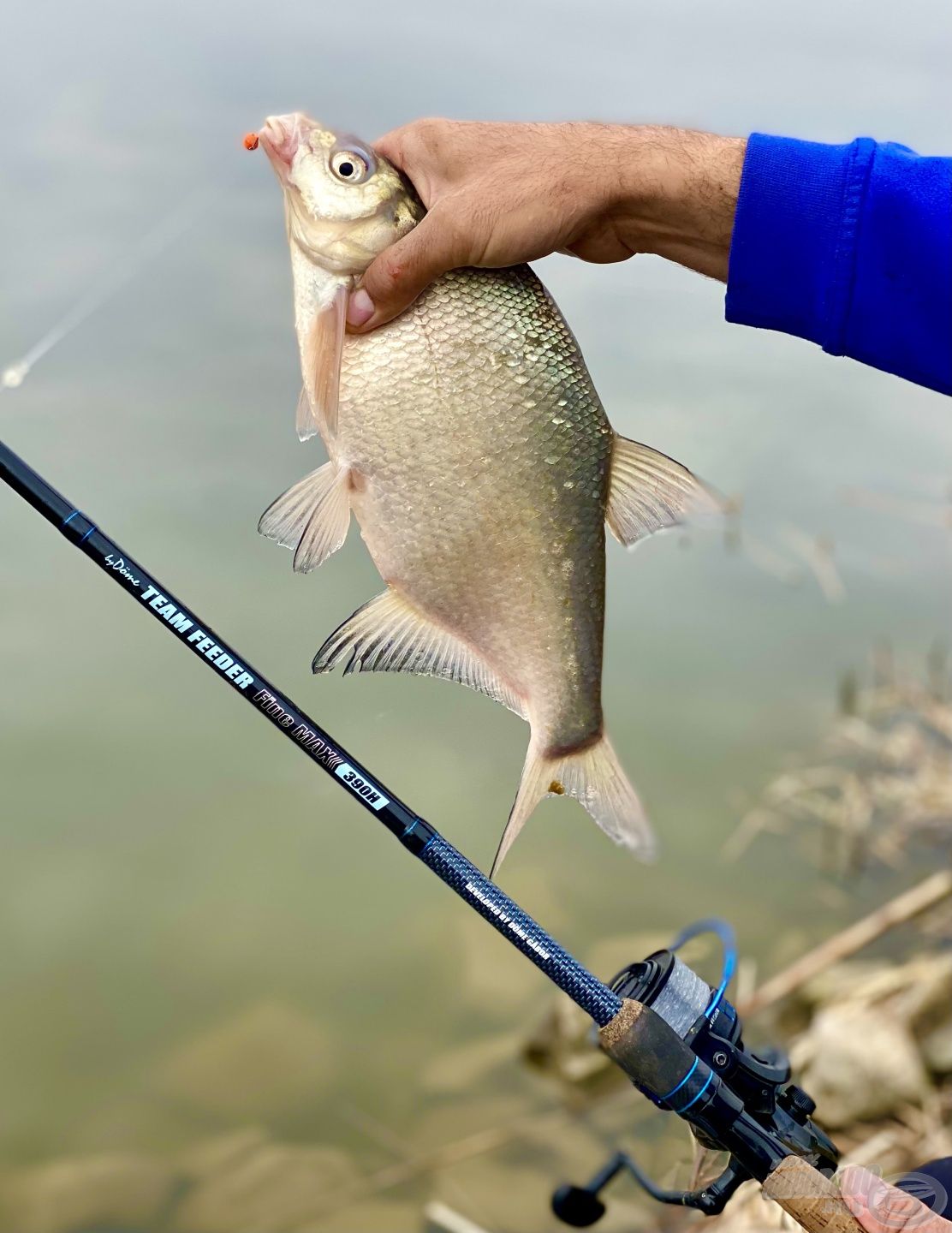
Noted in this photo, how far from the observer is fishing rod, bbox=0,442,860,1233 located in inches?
57.4

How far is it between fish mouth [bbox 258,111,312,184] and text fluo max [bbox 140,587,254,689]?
56cm

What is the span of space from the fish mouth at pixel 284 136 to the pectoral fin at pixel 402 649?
564 mm

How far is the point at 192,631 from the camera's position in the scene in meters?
1.47

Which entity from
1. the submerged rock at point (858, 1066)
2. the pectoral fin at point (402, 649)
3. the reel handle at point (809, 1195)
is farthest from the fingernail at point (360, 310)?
the submerged rock at point (858, 1066)

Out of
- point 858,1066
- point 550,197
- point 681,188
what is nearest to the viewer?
point 550,197

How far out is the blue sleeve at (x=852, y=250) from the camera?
1.58m

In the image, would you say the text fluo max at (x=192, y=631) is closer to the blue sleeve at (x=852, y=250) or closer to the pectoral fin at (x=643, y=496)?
the pectoral fin at (x=643, y=496)

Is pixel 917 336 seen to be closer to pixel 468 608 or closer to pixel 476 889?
pixel 468 608

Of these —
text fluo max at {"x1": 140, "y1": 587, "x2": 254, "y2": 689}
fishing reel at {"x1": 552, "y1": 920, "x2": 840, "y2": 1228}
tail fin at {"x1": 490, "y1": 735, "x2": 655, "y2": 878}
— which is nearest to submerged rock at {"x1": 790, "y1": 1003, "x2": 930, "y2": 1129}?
fishing reel at {"x1": 552, "y1": 920, "x2": 840, "y2": 1228}

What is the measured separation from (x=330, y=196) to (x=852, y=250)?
0.70 meters

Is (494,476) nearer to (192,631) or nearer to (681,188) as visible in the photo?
(192,631)

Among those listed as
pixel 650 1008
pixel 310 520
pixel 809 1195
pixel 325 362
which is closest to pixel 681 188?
pixel 325 362

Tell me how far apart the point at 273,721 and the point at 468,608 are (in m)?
0.29

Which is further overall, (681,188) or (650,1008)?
(681,188)
